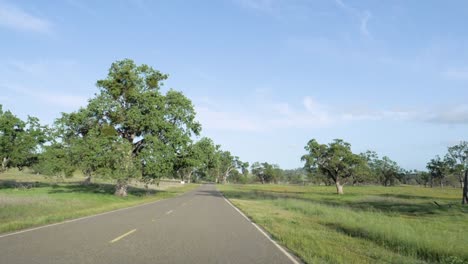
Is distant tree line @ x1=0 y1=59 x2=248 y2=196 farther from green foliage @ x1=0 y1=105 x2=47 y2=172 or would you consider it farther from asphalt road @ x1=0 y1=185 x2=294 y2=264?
asphalt road @ x1=0 y1=185 x2=294 y2=264

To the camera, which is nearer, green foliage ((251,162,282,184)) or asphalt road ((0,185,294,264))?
asphalt road ((0,185,294,264))

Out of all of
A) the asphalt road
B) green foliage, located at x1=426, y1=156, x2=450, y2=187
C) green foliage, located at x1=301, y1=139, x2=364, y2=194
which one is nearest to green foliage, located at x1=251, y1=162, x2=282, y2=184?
green foliage, located at x1=426, y1=156, x2=450, y2=187

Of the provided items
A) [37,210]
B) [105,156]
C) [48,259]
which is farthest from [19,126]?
[48,259]

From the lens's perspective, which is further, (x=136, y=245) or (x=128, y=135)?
(x=128, y=135)

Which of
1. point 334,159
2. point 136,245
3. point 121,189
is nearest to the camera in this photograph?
point 136,245

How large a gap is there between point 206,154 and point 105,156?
37.5ft

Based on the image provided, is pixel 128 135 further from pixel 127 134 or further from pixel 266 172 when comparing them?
pixel 266 172

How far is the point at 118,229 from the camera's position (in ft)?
42.2

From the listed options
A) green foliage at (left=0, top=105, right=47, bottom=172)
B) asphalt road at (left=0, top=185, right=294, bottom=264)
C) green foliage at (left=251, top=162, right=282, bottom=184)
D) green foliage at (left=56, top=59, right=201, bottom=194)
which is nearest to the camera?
asphalt road at (left=0, top=185, right=294, bottom=264)

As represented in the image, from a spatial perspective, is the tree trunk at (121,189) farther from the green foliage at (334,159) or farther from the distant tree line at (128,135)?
the green foliage at (334,159)

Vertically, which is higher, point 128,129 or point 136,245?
point 128,129

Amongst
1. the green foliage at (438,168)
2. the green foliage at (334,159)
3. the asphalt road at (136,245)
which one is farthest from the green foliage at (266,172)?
the asphalt road at (136,245)

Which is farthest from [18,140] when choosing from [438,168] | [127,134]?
[438,168]

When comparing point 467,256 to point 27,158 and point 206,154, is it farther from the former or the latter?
point 27,158
